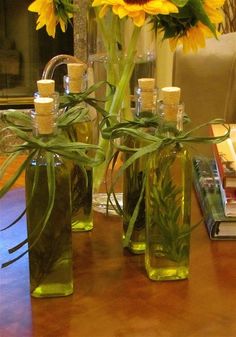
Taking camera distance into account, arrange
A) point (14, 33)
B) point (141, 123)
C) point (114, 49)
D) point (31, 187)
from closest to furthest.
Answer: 1. point (31, 187)
2. point (141, 123)
3. point (114, 49)
4. point (14, 33)

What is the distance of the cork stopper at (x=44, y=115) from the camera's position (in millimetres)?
748

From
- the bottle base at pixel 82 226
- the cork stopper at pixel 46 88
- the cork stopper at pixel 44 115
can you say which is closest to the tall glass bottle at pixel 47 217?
the cork stopper at pixel 44 115

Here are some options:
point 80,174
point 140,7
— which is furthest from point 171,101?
point 80,174

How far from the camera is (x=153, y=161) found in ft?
2.71

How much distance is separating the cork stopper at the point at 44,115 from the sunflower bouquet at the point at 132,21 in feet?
0.56

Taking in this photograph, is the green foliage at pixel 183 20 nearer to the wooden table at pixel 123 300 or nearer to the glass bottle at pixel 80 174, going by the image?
the glass bottle at pixel 80 174

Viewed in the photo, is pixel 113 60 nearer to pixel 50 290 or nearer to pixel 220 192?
pixel 220 192

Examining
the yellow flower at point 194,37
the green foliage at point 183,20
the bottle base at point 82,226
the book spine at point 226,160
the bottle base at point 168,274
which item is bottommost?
the bottle base at point 168,274

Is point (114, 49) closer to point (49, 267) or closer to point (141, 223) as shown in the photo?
point (141, 223)

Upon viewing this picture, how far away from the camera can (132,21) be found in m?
0.88

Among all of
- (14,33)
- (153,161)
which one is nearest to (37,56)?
(14,33)

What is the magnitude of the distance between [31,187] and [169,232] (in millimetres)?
210

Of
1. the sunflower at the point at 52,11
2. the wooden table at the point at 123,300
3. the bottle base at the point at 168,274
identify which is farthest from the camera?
the sunflower at the point at 52,11

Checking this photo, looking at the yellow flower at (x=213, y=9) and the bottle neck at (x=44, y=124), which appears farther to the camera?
the yellow flower at (x=213, y=9)
